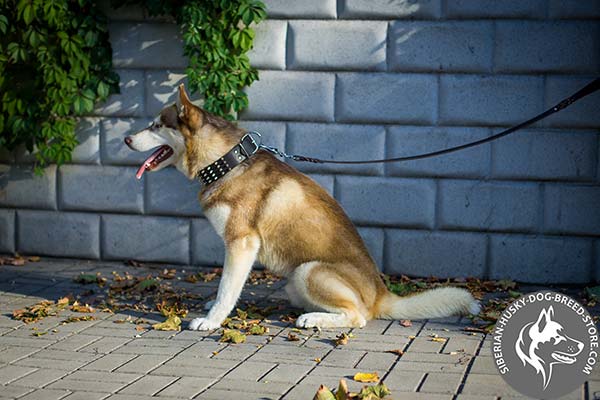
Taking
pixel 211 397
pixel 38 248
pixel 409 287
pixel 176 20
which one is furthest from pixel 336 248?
pixel 38 248

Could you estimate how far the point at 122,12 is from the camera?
25.0 ft

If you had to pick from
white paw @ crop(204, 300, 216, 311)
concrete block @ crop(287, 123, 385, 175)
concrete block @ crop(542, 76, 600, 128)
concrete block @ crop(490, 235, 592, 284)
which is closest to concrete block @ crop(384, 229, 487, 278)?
concrete block @ crop(490, 235, 592, 284)

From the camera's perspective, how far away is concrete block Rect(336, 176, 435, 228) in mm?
7223

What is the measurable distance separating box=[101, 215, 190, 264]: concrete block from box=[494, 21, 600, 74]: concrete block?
284 centimetres

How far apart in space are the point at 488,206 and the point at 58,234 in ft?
11.5

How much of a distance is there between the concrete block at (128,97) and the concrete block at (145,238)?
85 centimetres

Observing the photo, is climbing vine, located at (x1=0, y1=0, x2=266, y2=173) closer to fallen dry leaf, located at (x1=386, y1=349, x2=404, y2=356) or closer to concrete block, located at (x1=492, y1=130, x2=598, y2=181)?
concrete block, located at (x1=492, y1=130, x2=598, y2=181)

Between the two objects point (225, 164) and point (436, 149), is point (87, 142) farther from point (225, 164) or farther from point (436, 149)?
point (436, 149)

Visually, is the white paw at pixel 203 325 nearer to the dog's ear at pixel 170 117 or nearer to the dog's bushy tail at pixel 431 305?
the dog's bushy tail at pixel 431 305

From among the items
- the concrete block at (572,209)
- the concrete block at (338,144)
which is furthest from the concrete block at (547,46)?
the concrete block at (338,144)

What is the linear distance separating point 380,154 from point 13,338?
307 cm

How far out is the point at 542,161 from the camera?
6.99 m

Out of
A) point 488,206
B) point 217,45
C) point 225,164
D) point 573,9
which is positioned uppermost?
point 573,9

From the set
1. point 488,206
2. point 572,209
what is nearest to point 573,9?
point 572,209
